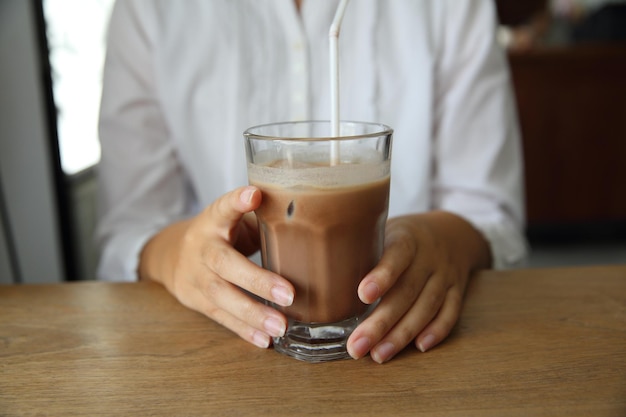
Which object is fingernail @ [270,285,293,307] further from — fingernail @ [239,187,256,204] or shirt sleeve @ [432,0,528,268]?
shirt sleeve @ [432,0,528,268]

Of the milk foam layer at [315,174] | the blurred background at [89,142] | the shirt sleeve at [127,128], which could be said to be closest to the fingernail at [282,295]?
the milk foam layer at [315,174]

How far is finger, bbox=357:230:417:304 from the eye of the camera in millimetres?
544

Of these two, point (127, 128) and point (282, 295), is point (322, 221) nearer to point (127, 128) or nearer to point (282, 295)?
point (282, 295)

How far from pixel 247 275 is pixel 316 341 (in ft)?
0.31

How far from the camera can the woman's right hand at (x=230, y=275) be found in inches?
21.8

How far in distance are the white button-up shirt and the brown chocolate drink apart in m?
0.53

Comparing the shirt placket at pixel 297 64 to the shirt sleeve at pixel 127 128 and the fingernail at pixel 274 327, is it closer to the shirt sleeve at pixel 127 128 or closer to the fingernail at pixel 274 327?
the shirt sleeve at pixel 127 128

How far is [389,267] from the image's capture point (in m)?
0.57

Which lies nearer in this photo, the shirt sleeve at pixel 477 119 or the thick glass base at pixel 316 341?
the thick glass base at pixel 316 341

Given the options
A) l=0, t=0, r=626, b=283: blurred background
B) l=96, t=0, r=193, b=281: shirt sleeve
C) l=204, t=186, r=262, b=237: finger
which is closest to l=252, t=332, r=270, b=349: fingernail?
l=204, t=186, r=262, b=237: finger

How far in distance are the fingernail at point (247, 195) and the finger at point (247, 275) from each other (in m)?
0.07

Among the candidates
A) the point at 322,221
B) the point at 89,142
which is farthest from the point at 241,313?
the point at 89,142

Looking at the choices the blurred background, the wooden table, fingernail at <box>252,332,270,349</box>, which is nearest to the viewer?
the wooden table

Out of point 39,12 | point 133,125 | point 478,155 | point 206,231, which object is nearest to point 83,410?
point 206,231
